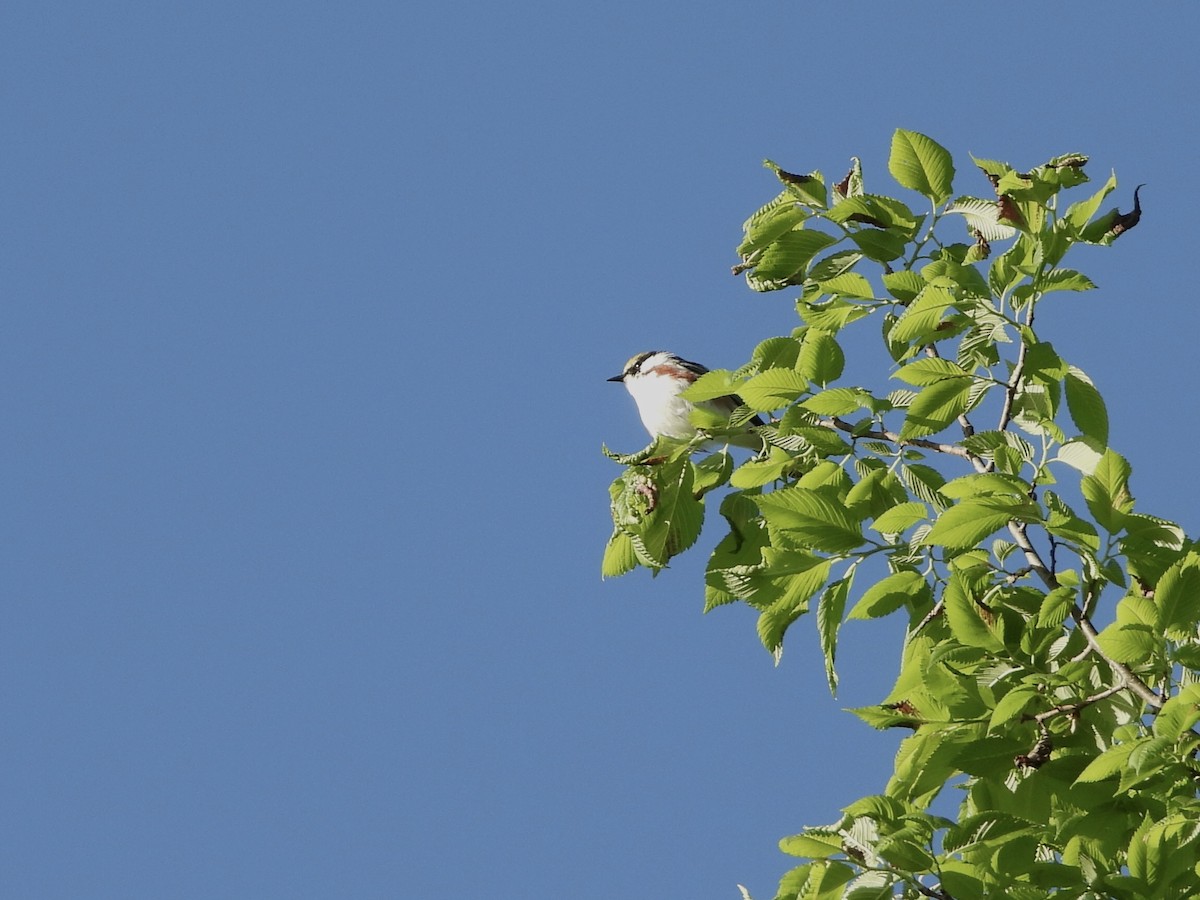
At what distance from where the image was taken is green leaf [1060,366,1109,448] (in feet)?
15.8

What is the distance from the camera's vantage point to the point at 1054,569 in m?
4.67

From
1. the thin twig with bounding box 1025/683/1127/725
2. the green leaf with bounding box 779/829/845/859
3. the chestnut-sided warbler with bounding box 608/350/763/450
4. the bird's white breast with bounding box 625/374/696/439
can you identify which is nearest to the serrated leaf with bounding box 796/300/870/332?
the thin twig with bounding box 1025/683/1127/725

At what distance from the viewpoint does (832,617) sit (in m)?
4.97

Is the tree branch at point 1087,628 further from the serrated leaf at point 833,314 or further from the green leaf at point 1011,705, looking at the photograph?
the serrated leaf at point 833,314

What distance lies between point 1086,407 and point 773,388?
1038 mm

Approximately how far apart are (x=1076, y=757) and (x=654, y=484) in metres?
1.77

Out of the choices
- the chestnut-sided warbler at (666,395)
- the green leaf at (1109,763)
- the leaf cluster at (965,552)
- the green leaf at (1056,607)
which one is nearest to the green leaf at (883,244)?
the leaf cluster at (965,552)

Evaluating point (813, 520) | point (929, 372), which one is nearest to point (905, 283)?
point (929, 372)

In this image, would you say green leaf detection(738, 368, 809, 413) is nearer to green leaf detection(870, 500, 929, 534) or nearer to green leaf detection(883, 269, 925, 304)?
green leaf detection(883, 269, 925, 304)

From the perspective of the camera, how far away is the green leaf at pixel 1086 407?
4.81 m

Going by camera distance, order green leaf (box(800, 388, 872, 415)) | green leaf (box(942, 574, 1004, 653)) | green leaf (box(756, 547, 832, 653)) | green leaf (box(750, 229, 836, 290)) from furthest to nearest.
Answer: green leaf (box(750, 229, 836, 290))
green leaf (box(800, 388, 872, 415))
green leaf (box(756, 547, 832, 653))
green leaf (box(942, 574, 1004, 653))

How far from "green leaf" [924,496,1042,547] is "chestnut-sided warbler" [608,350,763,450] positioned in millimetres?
7073

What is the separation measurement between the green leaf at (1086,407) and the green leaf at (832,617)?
2.79 feet

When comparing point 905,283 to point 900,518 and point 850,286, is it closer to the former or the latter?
point 850,286
